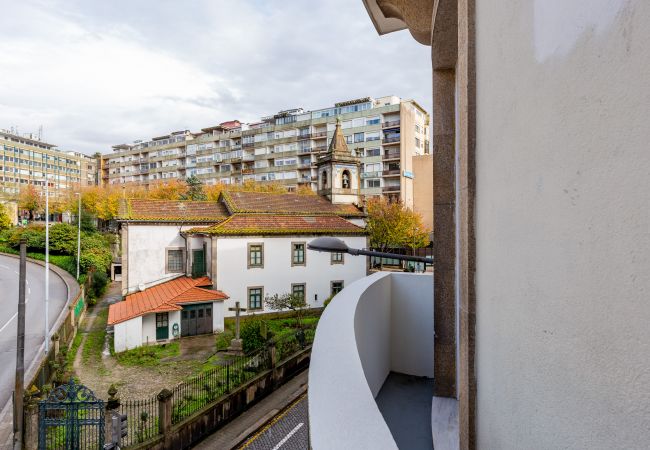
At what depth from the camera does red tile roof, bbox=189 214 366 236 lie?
2297 cm

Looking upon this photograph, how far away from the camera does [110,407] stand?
30.8 ft

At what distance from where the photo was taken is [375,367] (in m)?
5.15

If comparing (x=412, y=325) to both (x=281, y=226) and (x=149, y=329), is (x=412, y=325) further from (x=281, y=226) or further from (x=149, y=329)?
(x=281, y=226)

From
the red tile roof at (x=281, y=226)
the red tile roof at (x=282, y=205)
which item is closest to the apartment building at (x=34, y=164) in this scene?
the red tile roof at (x=282, y=205)

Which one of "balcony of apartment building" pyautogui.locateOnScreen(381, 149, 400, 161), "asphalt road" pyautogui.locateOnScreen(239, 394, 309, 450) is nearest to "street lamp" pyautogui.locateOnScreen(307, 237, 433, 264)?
"asphalt road" pyautogui.locateOnScreen(239, 394, 309, 450)

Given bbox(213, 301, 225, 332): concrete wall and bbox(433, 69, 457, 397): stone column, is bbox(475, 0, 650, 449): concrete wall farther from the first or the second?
bbox(213, 301, 225, 332): concrete wall

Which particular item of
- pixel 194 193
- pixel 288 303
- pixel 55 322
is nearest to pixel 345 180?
pixel 288 303

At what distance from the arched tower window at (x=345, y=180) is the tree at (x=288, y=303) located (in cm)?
1122

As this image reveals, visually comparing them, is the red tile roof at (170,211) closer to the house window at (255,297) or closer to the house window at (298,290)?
the house window at (255,297)

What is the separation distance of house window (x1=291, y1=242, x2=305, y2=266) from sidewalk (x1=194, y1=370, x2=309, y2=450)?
9.94 m

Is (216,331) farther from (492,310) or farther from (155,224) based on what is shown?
(492,310)

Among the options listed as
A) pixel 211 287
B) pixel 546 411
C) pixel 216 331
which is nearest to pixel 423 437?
pixel 546 411

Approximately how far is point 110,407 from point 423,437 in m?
8.19

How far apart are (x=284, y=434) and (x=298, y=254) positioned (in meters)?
14.1
